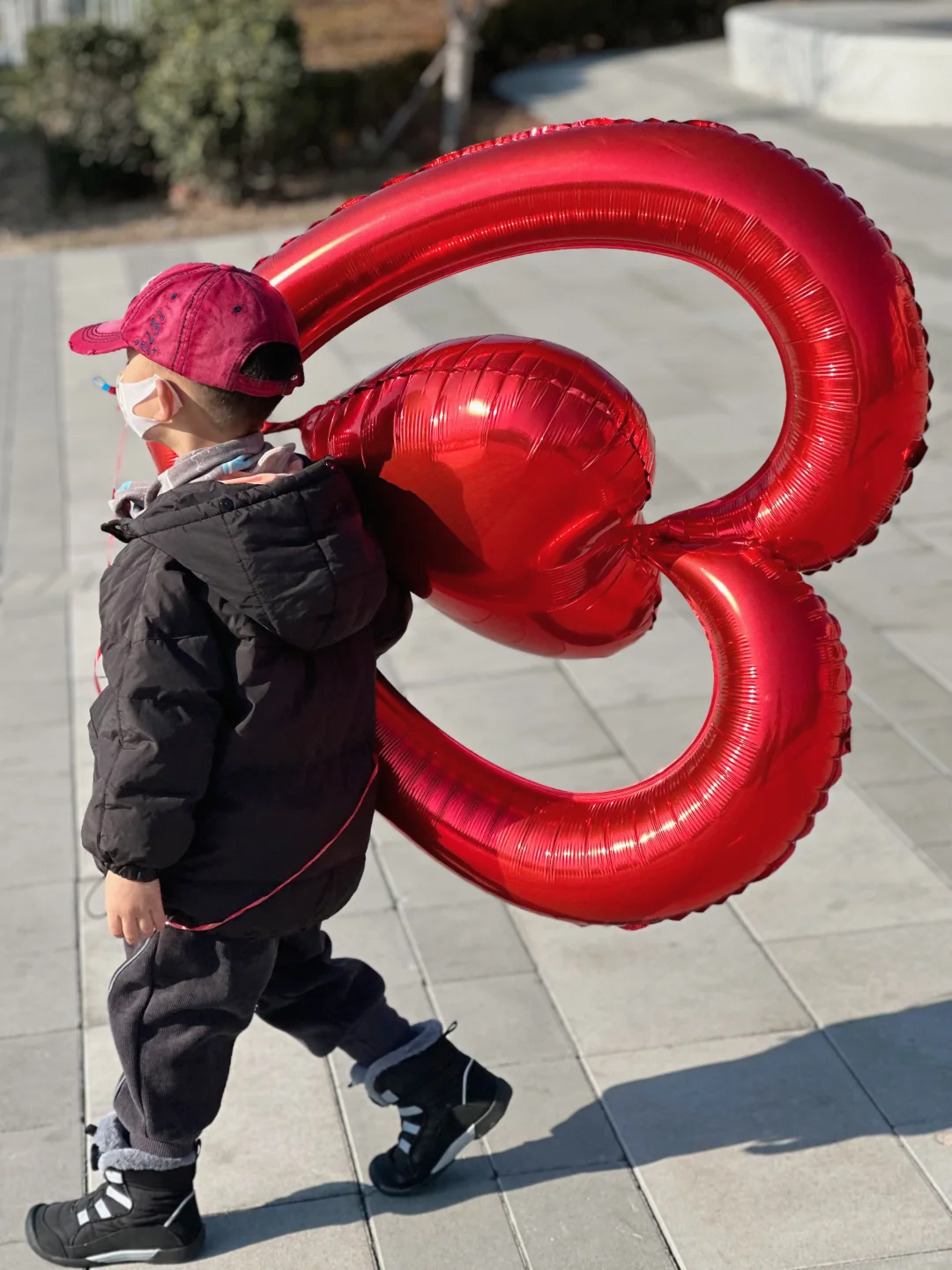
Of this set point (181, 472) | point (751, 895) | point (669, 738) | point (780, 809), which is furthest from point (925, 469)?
point (181, 472)

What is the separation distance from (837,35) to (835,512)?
13.8m

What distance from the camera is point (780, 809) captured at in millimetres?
2512

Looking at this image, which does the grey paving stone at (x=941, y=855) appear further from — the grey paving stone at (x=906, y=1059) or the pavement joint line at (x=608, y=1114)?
the pavement joint line at (x=608, y=1114)

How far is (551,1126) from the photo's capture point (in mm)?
3031

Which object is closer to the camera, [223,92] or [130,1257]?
[130,1257]

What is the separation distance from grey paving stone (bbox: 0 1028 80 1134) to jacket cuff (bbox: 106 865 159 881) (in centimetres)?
101

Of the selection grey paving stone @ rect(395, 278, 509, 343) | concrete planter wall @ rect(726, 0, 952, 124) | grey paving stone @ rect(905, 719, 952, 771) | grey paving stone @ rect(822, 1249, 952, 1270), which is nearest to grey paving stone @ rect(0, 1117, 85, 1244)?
grey paving stone @ rect(822, 1249, 952, 1270)

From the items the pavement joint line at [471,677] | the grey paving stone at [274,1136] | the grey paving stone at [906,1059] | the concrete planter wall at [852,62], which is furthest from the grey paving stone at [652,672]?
the concrete planter wall at [852,62]

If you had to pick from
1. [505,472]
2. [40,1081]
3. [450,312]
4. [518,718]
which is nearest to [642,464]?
[505,472]

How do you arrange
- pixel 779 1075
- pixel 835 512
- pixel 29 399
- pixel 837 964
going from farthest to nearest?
pixel 29 399 → pixel 837 964 → pixel 779 1075 → pixel 835 512

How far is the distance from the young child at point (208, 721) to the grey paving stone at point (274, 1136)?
19 cm

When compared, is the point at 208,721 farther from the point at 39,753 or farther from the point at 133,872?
the point at 39,753

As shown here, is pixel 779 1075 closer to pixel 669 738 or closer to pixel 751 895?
pixel 751 895

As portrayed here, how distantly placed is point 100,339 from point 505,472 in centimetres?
68
